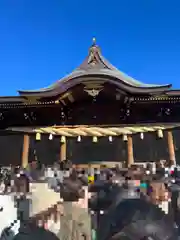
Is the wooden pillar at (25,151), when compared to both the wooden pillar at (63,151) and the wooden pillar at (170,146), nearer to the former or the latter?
the wooden pillar at (63,151)

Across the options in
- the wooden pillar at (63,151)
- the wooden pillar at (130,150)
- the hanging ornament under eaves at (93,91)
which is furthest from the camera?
the wooden pillar at (63,151)

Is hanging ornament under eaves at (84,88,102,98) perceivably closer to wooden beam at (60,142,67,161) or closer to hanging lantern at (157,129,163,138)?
wooden beam at (60,142,67,161)

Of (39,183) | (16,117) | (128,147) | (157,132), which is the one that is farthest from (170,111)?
(39,183)

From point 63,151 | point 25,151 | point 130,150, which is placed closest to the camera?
point 130,150

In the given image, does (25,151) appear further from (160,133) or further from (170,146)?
(170,146)

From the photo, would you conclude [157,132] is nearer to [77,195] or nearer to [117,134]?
[117,134]

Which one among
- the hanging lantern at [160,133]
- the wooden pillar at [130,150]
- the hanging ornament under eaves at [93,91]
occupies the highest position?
the hanging ornament under eaves at [93,91]

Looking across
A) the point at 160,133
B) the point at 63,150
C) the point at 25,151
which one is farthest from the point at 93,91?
the point at 25,151

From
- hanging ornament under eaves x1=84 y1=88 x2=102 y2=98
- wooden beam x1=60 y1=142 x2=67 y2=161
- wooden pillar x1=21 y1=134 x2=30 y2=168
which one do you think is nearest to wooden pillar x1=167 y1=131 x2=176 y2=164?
hanging ornament under eaves x1=84 y1=88 x2=102 y2=98

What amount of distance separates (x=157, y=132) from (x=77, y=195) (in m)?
8.06

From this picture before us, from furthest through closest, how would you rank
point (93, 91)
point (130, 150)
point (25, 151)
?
point (25, 151) < point (130, 150) < point (93, 91)

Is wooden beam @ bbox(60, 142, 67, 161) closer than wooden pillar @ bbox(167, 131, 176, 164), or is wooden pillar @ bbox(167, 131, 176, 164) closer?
wooden pillar @ bbox(167, 131, 176, 164)

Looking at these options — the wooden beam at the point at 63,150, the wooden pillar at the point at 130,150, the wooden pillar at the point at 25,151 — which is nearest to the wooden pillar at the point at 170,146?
the wooden pillar at the point at 130,150

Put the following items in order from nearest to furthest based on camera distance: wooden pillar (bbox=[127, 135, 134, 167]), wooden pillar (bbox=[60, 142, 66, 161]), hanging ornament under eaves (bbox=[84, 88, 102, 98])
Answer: hanging ornament under eaves (bbox=[84, 88, 102, 98]) → wooden pillar (bbox=[127, 135, 134, 167]) → wooden pillar (bbox=[60, 142, 66, 161])
